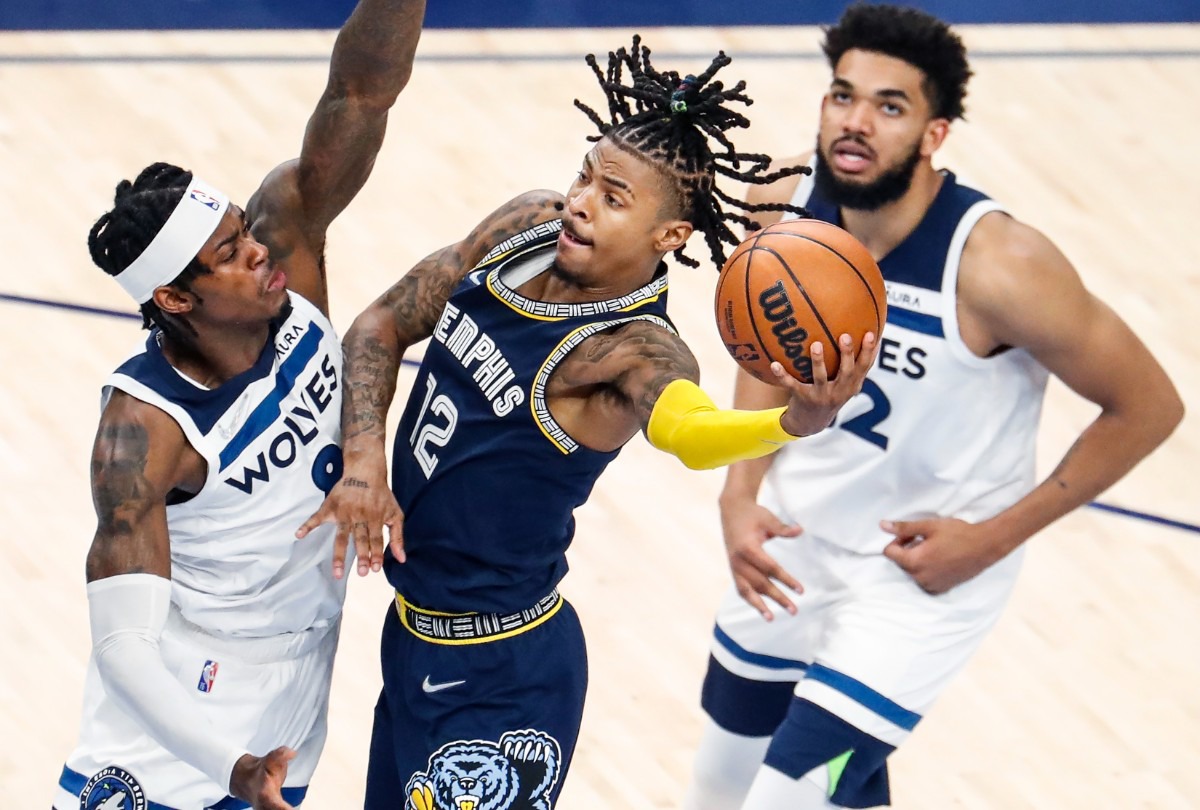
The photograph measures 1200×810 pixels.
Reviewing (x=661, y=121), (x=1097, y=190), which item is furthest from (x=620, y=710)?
(x=1097, y=190)

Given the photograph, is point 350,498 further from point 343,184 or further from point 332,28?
point 332,28

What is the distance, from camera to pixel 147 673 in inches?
136

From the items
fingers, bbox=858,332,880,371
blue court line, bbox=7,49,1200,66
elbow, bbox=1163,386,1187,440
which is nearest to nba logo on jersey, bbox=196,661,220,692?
fingers, bbox=858,332,880,371

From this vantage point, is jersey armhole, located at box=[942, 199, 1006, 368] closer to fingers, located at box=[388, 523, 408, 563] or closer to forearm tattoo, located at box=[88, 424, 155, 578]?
fingers, located at box=[388, 523, 408, 563]

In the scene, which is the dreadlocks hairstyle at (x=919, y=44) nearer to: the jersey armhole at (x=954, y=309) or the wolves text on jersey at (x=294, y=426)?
the jersey armhole at (x=954, y=309)

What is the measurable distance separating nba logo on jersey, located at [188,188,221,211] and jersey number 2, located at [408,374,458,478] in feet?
1.85

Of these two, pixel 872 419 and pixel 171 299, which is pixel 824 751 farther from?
pixel 171 299

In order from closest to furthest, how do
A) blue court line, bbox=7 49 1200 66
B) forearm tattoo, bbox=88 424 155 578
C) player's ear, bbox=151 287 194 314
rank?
forearm tattoo, bbox=88 424 155 578
player's ear, bbox=151 287 194 314
blue court line, bbox=7 49 1200 66

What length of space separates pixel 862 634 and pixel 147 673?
171 cm

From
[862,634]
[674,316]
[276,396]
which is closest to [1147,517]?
A: [674,316]

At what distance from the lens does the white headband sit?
3.53 meters

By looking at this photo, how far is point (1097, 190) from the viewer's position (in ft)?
26.9

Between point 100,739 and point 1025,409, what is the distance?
2.26 metres

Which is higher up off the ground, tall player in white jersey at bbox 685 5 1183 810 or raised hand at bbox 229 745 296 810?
tall player in white jersey at bbox 685 5 1183 810
